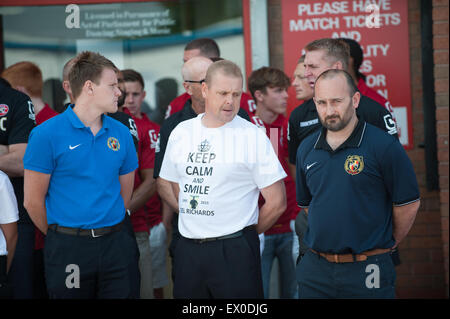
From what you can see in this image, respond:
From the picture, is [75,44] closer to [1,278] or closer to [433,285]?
[1,278]

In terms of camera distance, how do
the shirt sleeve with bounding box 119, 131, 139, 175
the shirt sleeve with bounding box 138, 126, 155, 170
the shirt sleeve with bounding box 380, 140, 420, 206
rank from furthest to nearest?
1. the shirt sleeve with bounding box 138, 126, 155, 170
2. the shirt sleeve with bounding box 119, 131, 139, 175
3. the shirt sleeve with bounding box 380, 140, 420, 206

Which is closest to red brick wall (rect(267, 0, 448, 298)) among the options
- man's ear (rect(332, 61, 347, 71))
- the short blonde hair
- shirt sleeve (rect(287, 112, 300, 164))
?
shirt sleeve (rect(287, 112, 300, 164))

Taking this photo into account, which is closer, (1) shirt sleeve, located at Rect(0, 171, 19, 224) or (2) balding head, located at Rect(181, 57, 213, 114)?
(1) shirt sleeve, located at Rect(0, 171, 19, 224)

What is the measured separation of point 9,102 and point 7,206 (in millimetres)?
866

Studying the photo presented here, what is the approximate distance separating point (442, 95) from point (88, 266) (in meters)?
3.49

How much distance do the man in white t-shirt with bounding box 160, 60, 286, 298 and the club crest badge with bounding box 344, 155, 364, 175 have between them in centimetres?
41

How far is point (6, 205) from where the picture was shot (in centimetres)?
346

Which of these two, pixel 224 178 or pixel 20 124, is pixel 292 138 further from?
pixel 20 124

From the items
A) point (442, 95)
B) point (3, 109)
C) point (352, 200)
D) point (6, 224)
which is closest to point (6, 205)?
point (6, 224)

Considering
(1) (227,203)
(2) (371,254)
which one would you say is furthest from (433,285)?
(1) (227,203)

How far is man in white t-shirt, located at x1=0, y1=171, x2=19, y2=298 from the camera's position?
3439mm

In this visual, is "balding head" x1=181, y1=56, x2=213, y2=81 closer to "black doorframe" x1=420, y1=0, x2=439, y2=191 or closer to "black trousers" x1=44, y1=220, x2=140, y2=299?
"black trousers" x1=44, y1=220, x2=140, y2=299

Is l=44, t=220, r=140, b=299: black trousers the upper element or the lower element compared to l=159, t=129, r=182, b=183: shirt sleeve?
lower

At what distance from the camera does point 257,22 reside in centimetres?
580
